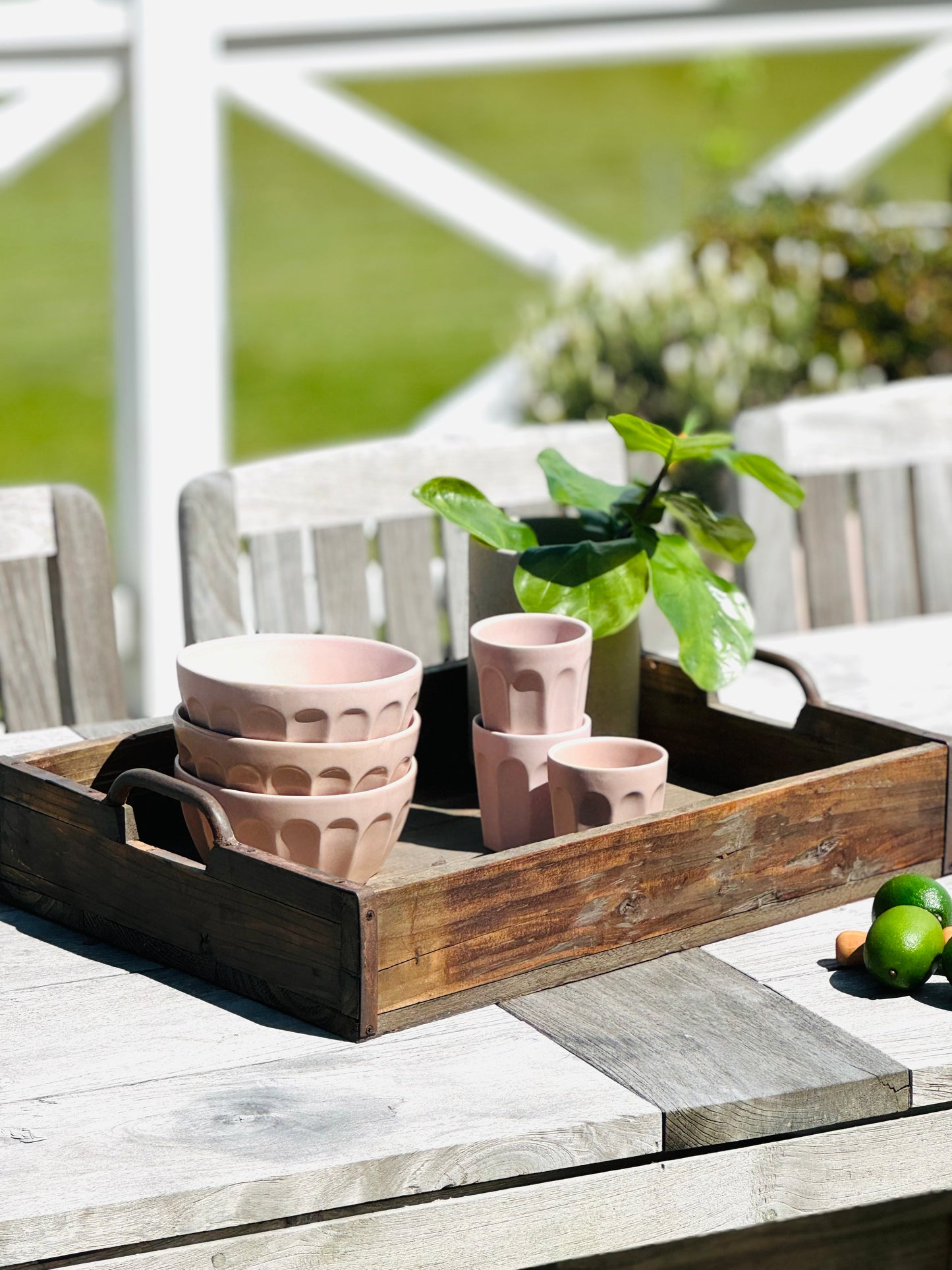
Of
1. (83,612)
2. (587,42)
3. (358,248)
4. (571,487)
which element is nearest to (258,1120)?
(571,487)

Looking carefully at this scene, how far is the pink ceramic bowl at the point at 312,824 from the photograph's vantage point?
96 cm

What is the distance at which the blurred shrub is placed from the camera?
11.6ft

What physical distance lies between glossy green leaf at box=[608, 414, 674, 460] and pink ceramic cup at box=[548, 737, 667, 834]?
0.74 ft

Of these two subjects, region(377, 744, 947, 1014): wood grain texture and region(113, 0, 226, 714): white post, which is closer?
region(377, 744, 947, 1014): wood grain texture

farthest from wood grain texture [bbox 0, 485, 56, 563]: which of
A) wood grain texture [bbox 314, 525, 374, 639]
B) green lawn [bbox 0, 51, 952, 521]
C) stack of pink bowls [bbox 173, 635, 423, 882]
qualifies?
green lawn [bbox 0, 51, 952, 521]

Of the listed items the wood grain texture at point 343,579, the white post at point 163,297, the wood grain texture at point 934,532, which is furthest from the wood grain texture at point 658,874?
the white post at point 163,297

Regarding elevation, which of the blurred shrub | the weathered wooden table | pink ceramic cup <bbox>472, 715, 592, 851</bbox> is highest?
the blurred shrub

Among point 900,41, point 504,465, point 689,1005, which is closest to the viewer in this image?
point 689,1005

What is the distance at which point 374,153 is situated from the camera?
9.15 ft

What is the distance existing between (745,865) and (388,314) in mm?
11568

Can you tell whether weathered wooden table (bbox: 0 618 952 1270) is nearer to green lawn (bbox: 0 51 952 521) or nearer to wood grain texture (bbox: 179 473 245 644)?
Result: wood grain texture (bbox: 179 473 245 644)

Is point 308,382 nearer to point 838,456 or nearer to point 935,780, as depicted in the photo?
point 838,456

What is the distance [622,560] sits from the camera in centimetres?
113

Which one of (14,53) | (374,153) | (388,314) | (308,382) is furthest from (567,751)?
(388,314)
